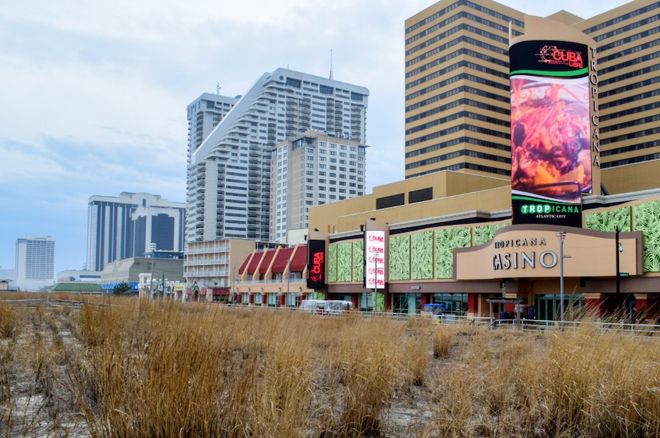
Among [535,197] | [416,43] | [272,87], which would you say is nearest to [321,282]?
[535,197]

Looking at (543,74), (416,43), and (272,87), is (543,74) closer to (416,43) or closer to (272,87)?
(416,43)

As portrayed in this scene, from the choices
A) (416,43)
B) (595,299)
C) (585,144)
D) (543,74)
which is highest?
(416,43)

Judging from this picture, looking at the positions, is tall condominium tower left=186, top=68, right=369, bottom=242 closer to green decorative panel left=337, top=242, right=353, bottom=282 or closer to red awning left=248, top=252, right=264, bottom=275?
red awning left=248, top=252, right=264, bottom=275

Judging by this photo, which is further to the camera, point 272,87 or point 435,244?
point 272,87

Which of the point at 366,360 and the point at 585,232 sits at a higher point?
the point at 585,232

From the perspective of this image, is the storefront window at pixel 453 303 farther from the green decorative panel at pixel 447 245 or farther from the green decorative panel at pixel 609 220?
the green decorative panel at pixel 609 220

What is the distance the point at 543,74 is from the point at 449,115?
5726 centimetres

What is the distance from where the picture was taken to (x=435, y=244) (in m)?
54.4

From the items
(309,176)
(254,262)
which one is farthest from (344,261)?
(309,176)

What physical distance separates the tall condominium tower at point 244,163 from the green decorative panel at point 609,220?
141 meters

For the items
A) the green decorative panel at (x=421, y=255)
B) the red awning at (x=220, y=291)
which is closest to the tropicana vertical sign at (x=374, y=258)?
the green decorative panel at (x=421, y=255)

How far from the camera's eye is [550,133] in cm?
4444

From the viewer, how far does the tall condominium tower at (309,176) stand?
165m

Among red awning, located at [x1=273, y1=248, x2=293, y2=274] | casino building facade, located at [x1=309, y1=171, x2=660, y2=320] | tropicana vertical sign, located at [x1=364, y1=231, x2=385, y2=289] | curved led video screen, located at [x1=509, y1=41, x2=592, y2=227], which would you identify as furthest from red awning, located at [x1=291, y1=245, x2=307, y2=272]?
curved led video screen, located at [x1=509, y1=41, x2=592, y2=227]
